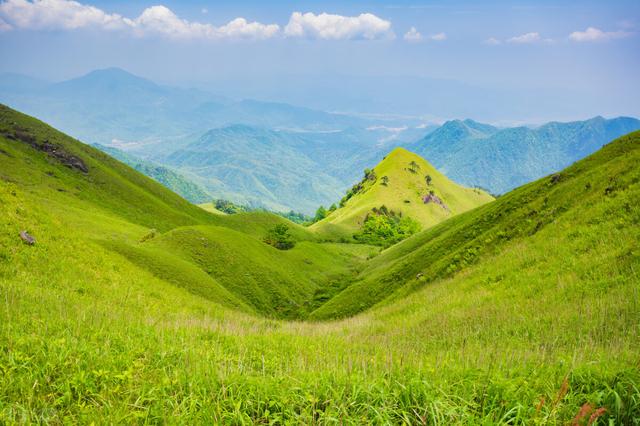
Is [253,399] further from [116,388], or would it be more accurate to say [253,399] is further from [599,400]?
[599,400]

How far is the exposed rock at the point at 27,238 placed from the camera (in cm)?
2283

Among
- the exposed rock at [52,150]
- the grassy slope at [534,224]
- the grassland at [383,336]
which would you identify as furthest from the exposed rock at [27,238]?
the exposed rock at [52,150]

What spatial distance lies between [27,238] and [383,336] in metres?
22.0

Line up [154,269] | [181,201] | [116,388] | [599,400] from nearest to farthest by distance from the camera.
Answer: [599,400]
[116,388]
[154,269]
[181,201]

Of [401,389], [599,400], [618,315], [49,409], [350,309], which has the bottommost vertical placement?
[350,309]

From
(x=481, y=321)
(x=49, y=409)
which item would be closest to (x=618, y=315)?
(x=481, y=321)

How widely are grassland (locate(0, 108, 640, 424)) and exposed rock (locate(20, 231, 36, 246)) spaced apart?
14.7 inches

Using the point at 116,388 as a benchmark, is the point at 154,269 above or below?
below

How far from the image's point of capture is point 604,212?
72.2 feet

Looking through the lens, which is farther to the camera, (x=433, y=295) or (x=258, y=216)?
(x=258, y=216)

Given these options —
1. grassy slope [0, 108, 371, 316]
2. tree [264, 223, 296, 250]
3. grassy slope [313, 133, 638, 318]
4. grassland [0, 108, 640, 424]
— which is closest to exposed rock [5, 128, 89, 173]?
grassy slope [0, 108, 371, 316]

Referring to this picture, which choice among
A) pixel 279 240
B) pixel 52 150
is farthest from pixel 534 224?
pixel 52 150

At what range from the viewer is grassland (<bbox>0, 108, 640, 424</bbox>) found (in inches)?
241

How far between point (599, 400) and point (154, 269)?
4526 cm
